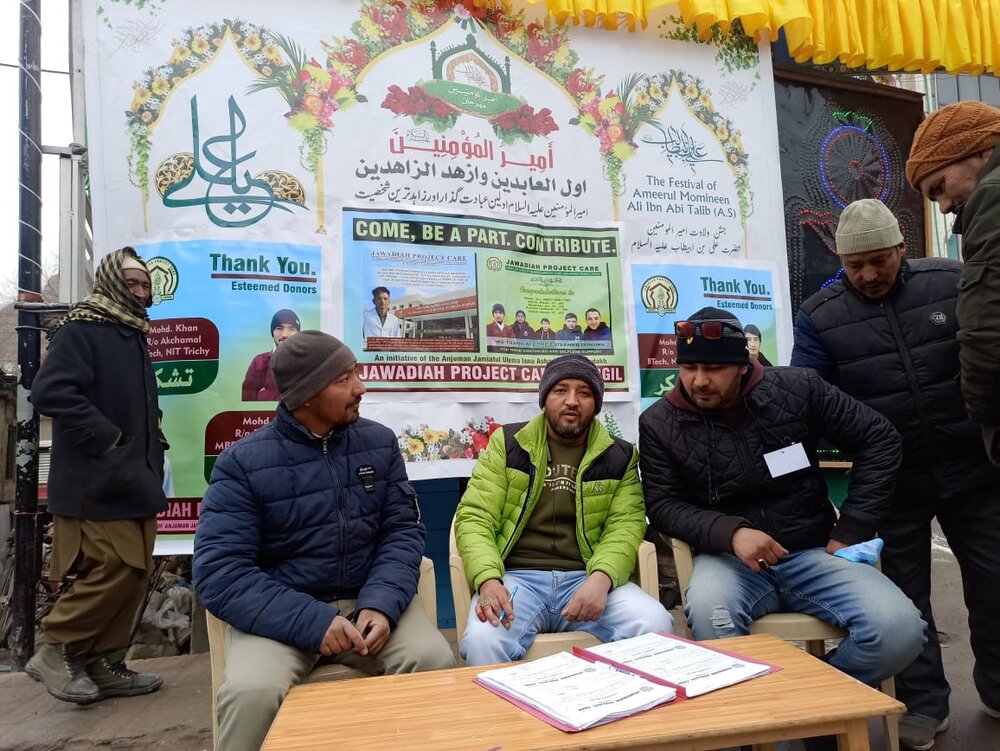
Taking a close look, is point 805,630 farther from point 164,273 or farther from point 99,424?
point 164,273

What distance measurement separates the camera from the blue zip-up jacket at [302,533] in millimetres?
1896

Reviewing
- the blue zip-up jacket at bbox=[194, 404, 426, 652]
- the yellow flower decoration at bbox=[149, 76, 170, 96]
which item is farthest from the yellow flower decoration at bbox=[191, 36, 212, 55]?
the blue zip-up jacket at bbox=[194, 404, 426, 652]

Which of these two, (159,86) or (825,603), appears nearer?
(825,603)

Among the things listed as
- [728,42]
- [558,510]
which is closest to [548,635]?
[558,510]

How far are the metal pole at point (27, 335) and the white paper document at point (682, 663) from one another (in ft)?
8.13

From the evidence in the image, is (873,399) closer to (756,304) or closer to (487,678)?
(756,304)

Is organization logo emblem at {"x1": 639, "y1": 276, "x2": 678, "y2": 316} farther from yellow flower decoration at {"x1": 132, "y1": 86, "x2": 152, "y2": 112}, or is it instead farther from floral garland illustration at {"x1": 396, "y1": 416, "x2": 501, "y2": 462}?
yellow flower decoration at {"x1": 132, "y1": 86, "x2": 152, "y2": 112}

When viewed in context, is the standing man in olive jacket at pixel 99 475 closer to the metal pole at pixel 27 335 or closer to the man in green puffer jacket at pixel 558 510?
the metal pole at pixel 27 335

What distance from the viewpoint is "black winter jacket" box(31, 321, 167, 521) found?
2.52 meters

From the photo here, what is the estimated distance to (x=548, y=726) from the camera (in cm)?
129

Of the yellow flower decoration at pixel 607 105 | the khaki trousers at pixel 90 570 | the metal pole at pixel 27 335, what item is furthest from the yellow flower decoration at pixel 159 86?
the yellow flower decoration at pixel 607 105

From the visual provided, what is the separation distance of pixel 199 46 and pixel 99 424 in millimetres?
1552

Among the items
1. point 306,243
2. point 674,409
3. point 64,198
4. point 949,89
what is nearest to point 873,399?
point 674,409

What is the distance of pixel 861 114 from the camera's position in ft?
13.1
